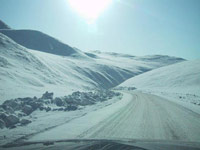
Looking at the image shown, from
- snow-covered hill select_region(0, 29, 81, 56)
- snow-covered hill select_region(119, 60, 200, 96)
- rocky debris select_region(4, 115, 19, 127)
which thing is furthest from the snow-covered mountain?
snow-covered hill select_region(119, 60, 200, 96)

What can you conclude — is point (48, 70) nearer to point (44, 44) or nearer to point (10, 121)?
point (10, 121)

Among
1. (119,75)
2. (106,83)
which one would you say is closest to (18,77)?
(106,83)

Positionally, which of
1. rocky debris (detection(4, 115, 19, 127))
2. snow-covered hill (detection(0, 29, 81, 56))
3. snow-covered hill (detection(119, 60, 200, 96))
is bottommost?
rocky debris (detection(4, 115, 19, 127))

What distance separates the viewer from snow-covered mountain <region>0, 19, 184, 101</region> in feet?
122

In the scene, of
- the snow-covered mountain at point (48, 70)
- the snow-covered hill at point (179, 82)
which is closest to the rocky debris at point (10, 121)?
the snow-covered mountain at point (48, 70)

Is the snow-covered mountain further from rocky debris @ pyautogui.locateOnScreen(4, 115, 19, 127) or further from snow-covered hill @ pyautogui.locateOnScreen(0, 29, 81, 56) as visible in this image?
rocky debris @ pyautogui.locateOnScreen(4, 115, 19, 127)

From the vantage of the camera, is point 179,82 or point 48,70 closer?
point 48,70

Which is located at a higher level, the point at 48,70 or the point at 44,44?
the point at 44,44

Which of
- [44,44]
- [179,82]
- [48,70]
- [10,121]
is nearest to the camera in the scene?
[10,121]

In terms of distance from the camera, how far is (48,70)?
2574 inches

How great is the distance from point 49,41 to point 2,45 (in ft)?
445

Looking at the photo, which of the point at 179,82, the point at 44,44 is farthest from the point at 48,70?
the point at 44,44

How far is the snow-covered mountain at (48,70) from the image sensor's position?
37181 millimetres

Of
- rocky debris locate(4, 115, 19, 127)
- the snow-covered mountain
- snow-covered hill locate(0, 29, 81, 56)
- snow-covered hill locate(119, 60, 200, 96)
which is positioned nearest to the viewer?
rocky debris locate(4, 115, 19, 127)
